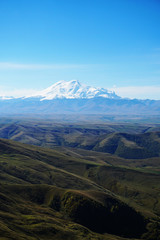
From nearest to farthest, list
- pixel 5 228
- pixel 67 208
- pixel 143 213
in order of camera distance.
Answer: pixel 5 228 → pixel 67 208 → pixel 143 213

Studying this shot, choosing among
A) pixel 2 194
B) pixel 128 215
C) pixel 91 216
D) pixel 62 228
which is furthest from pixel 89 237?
pixel 2 194

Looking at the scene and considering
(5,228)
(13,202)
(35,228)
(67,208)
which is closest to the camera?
(5,228)

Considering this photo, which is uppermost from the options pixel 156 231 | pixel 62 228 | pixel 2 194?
pixel 2 194

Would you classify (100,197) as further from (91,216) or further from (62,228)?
(62,228)

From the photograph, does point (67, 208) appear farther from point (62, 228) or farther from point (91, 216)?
point (62, 228)

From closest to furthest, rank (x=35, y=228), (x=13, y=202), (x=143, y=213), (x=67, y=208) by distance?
(x=35, y=228), (x=13, y=202), (x=67, y=208), (x=143, y=213)

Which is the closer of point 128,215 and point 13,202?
point 13,202

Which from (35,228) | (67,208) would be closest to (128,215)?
(67,208)

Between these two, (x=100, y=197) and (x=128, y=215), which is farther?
(x=100, y=197)

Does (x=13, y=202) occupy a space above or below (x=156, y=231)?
above
